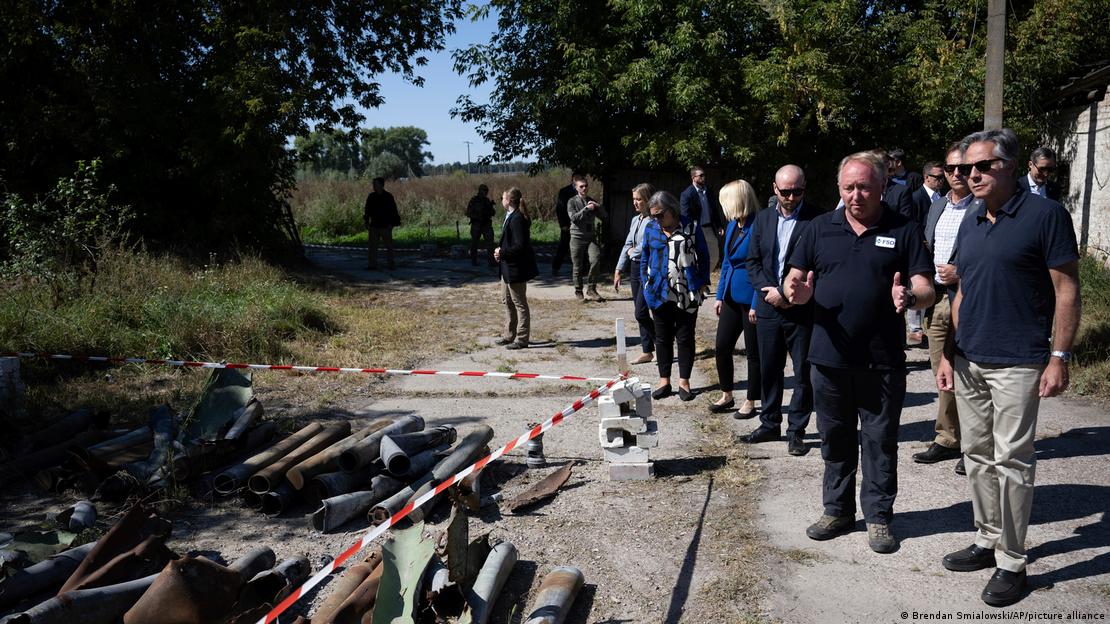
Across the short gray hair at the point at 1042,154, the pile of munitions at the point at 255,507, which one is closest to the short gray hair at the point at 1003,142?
the pile of munitions at the point at 255,507

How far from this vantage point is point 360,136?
17219mm

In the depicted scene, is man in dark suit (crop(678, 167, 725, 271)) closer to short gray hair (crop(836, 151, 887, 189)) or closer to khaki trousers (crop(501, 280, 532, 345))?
khaki trousers (crop(501, 280, 532, 345))

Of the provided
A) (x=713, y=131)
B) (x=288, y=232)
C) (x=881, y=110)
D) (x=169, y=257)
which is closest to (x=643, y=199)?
(x=713, y=131)

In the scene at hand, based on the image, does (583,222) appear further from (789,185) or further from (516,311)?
(789,185)

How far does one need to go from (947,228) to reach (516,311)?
18.4 ft

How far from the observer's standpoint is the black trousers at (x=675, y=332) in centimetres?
725

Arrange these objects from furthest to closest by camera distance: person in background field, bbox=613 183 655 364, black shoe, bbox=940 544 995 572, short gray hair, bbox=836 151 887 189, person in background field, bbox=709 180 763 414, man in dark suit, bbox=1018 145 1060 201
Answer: person in background field, bbox=613 183 655 364
man in dark suit, bbox=1018 145 1060 201
person in background field, bbox=709 180 763 414
short gray hair, bbox=836 151 887 189
black shoe, bbox=940 544 995 572

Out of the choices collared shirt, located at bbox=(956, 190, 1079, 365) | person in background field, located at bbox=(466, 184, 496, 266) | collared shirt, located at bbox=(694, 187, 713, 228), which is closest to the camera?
collared shirt, located at bbox=(956, 190, 1079, 365)

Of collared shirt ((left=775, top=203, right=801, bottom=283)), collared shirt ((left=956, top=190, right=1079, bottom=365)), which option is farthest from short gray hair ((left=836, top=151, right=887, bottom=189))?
collared shirt ((left=775, top=203, right=801, bottom=283))

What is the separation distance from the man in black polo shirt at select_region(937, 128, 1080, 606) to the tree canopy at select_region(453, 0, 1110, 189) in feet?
38.5

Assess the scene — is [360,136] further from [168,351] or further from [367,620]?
[367,620]

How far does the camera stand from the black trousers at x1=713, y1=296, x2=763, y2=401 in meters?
6.71

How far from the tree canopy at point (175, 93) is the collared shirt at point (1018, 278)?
42.7 feet

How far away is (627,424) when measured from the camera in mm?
5547
